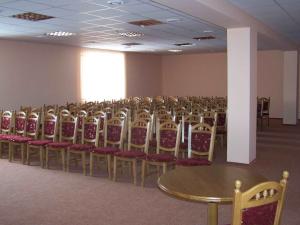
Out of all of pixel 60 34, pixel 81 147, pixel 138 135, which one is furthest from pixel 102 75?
pixel 138 135

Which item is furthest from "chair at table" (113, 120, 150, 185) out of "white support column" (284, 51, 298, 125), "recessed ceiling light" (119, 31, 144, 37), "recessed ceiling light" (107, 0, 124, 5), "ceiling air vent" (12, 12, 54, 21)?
"white support column" (284, 51, 298, 125)

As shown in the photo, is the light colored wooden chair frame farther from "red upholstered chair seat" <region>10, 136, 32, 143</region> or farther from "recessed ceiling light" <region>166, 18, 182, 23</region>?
"red upholstered chair seat" <region>10, 136, 32, 143</region>

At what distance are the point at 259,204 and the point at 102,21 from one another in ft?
20.0

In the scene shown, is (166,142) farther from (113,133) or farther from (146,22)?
(146,22)

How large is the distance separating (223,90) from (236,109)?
31.3 ft

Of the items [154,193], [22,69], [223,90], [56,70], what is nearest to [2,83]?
[22,69]

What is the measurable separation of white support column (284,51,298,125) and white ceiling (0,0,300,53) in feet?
5.53

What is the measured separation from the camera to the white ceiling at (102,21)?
19.8 feet

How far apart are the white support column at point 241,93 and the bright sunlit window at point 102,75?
294 inches

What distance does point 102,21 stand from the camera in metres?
7.61

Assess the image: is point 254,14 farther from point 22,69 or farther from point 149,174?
point 22,69

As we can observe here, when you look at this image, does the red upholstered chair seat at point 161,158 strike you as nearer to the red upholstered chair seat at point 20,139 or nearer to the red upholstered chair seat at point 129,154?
the red upholstered chair seat at point 129,154

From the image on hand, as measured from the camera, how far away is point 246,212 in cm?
225

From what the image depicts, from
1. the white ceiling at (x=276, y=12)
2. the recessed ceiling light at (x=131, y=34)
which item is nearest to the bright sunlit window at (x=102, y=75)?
the recessed ceiling light at (x=131, y=34)
